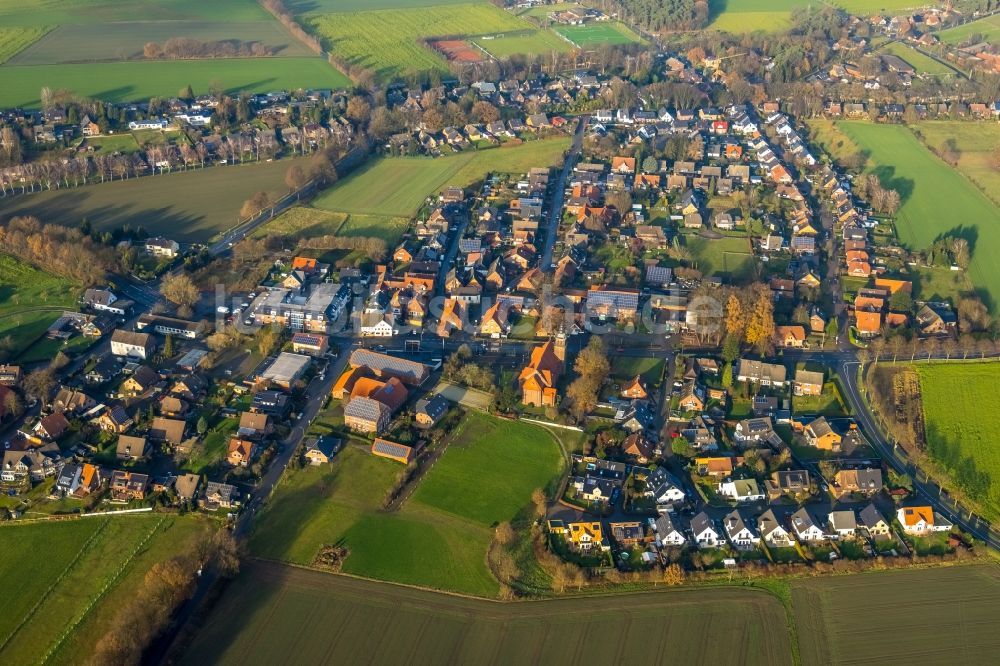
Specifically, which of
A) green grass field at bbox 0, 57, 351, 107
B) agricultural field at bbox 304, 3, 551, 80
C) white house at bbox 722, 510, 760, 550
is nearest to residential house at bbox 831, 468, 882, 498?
white house at bbox 722, 510, 760, 550

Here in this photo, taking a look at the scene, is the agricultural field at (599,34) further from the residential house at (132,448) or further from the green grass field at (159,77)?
the residential house at (132,448)

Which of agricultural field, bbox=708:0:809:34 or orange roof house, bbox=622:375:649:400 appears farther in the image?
agricultural field, bbox=708:0:809:34

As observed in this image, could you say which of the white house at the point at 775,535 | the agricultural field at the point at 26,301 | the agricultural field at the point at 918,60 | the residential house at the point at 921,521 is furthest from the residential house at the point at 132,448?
the agricultural field at the point at 918,60

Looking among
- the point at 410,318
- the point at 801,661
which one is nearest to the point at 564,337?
the point at 410,318

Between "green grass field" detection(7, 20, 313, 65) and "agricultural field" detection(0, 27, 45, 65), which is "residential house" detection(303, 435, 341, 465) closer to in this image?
"green grass field" detection(7, 20, 313, 65)

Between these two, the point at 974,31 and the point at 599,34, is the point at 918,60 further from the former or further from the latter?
the point at 599,34

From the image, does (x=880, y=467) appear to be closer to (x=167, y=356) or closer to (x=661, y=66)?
(x=167, y=356)
